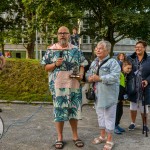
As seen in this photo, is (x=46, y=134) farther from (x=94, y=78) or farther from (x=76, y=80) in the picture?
(x=94, y=78)

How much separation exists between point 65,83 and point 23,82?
5.96m

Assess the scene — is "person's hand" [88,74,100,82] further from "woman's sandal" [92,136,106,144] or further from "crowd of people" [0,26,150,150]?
"woman's sandal" [92,136,106,144]

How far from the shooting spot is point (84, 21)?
815 inches

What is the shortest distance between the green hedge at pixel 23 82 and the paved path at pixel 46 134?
1877mm

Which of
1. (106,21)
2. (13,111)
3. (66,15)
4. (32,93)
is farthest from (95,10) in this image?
(13,111)

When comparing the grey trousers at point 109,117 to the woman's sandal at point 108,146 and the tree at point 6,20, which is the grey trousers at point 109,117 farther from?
the tree at point 6,20

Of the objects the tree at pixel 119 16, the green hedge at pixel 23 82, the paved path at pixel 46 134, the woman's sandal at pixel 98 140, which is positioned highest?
the tree at pixel 119 16

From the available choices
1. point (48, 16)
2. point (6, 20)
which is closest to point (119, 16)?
point (48, 16)

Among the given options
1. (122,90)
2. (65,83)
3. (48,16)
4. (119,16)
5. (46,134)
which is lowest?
(46,134)

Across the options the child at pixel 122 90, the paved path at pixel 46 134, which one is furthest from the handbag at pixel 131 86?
the paved path at pixel 46 134

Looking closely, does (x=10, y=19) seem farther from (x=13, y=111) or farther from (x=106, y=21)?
(x=13, y=111)

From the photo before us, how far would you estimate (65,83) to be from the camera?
5605mm

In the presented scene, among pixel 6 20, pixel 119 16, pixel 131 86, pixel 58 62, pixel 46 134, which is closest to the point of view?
pixel 58 62

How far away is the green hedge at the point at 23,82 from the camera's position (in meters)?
10.7
